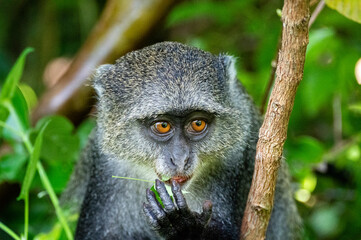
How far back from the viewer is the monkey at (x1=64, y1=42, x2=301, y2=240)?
444 centimetres

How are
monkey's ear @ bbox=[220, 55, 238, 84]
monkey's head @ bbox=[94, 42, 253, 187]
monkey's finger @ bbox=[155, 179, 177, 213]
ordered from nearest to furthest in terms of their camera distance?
1. monkey's finger @ bbox=[155, 179, 177, 213]
2. monkey's head @ bbox=[94, 42, 253, 187]
3. monkey's ear @ bbox=[220, 55, 238, 84]

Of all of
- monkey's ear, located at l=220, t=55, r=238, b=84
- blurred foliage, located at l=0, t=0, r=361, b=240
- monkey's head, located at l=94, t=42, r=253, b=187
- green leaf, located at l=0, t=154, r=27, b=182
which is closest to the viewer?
monkey's head, located at l=94, t=42, r=253, b=187

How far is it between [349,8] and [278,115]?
98 cm

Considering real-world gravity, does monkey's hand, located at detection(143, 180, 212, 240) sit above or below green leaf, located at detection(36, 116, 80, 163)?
below

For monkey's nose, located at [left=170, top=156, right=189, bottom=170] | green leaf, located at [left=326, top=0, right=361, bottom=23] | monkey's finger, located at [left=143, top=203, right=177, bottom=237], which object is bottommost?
monkey's finger, located at [left=143, top=203, right=177, bottom=237]

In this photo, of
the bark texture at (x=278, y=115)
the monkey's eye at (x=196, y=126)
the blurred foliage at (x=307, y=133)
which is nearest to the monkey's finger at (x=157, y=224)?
the bark texture at (x=278, y=115)

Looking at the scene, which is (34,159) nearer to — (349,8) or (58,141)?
(58,141)

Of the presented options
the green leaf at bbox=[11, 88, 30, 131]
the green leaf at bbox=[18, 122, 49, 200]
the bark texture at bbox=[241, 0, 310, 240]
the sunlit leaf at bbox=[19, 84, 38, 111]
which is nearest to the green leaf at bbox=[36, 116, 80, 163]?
the green leaf at bbox=[11, 88, 30, 131]

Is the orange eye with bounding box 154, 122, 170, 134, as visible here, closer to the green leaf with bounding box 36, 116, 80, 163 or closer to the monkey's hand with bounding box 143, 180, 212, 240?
the monkey's hand with bounding box 143, 180, 212, 240

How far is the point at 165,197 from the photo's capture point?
13.5ft

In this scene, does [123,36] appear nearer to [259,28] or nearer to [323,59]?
[259,28]

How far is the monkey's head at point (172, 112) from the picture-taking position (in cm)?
465

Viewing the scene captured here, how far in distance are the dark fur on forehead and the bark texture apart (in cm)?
103

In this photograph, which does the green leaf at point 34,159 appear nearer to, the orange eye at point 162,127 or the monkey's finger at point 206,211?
the orange eye at point 162,127
